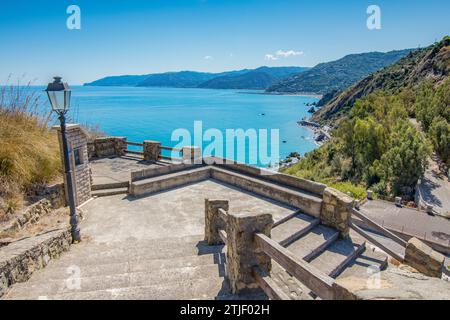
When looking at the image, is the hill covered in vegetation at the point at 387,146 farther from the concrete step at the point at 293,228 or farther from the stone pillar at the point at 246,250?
the stone pillar at the point at 246,250

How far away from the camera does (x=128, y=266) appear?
5008mm

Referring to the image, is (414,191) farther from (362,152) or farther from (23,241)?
(23,241)

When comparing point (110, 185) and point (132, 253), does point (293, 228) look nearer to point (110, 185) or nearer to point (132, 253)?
point (132, 253)

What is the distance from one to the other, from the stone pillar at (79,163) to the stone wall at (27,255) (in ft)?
7.97

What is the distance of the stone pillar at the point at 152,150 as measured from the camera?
12703 mm

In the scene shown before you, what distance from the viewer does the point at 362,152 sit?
117 feet

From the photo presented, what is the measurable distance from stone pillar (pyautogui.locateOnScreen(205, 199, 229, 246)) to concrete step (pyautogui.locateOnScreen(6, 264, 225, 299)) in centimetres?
91

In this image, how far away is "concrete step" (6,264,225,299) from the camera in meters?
4.08

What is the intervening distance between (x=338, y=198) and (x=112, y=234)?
5.51 meters

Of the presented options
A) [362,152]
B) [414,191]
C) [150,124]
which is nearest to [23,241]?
[414,191]

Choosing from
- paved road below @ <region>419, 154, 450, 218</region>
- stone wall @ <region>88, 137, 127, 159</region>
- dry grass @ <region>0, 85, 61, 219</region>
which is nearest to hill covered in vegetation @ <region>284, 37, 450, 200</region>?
paved road below @ <region>419, 154, 450, 218</region>

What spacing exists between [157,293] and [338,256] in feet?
13.4

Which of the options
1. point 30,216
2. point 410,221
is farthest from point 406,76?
point 30,216

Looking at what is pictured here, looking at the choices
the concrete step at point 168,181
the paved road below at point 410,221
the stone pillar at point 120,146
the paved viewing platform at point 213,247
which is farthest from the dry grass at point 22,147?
the paved road below at point 410,221
